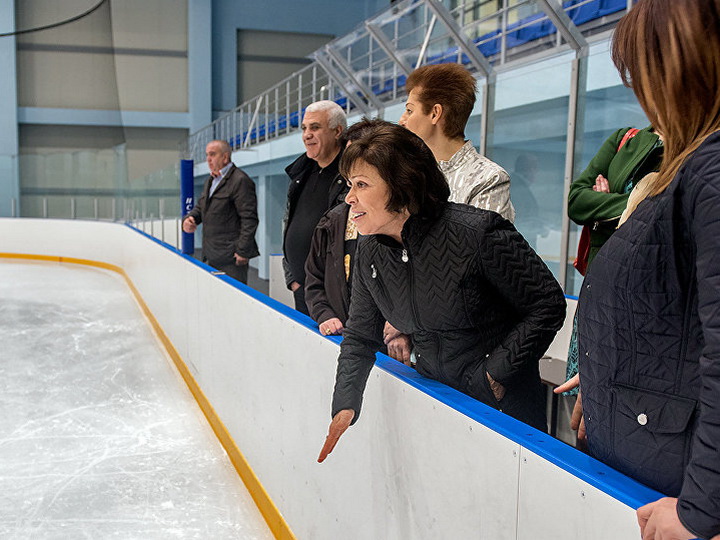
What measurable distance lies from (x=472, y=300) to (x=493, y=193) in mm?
430

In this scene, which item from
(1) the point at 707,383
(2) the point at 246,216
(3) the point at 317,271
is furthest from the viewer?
(2) the point at 246,216

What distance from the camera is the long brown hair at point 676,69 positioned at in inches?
28.4

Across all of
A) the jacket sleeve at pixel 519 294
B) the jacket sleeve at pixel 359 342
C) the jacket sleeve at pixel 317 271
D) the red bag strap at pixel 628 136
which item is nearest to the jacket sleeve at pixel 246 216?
the jacket sleeve at pixel 317 271

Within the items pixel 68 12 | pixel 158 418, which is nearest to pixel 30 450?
pixel 158 418

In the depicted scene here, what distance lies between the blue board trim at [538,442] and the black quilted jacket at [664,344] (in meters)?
0.02

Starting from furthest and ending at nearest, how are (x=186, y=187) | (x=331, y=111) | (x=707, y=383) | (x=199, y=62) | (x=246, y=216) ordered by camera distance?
(x=199, y=62) → (x=186, y=187) → (x=246, y=216) → (x=331, y=111) → (x=707, y=383)

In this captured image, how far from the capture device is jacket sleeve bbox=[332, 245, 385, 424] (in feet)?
4.78

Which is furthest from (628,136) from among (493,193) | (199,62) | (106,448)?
(199,62)

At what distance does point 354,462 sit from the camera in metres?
1.75

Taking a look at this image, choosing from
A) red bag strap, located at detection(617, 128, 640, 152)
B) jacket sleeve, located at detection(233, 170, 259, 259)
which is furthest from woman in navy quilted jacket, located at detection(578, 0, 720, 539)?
jacket sleeve, located at detection(233, 170, 259, 259)

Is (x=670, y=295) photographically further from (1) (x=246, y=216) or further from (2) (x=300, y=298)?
(1) (x=246, y=216)

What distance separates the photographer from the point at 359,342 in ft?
4.92

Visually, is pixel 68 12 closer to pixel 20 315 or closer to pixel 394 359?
pixel 20 315

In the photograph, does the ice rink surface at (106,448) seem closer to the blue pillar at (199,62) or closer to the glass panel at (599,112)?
the glass panel at (599,112)
